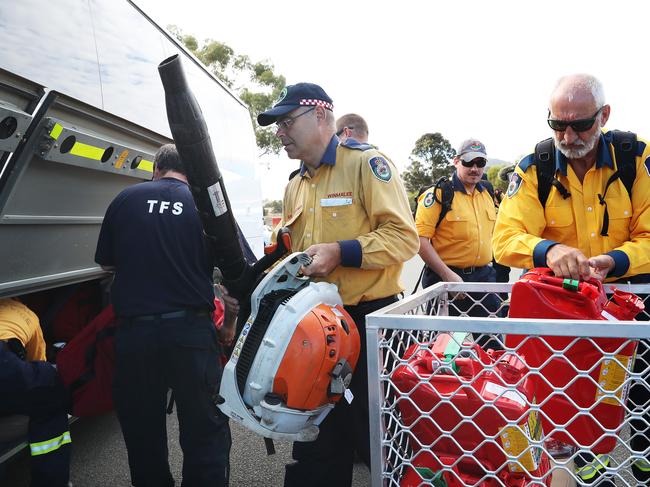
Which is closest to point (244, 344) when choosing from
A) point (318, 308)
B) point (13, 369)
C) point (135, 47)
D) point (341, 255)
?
point (318, 308)

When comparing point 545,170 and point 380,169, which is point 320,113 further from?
point 545,170

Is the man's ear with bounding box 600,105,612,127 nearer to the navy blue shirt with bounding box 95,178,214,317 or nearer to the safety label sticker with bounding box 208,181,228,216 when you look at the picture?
the safety label sticker with bounding box 208,181,228,216

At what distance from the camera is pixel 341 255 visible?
2.08 metres

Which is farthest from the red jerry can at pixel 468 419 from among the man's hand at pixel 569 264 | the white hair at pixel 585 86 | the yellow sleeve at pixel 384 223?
the white hair at pixel 585 86

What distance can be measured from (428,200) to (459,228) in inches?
13.5

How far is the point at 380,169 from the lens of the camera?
2.22 meters

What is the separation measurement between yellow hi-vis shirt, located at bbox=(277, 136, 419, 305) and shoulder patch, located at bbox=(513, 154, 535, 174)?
0.57 meters

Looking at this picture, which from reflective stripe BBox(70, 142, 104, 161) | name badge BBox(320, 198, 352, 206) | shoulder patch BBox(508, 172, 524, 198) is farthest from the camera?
reflective stripe BBox(70, 142, 104, 161)

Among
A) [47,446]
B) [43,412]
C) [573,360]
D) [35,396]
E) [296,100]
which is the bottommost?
[47,446]

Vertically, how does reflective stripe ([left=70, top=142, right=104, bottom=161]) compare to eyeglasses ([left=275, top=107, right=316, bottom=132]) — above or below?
below

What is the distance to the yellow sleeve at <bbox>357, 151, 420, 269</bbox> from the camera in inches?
83.1

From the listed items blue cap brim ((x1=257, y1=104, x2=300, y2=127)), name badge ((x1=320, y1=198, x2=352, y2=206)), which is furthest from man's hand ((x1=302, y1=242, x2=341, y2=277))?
blue cap brim ((x1=257, y1=104, x2=300, y2=127))

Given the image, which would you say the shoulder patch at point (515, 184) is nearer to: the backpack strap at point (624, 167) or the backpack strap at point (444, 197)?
the backpack strap at point (624, 167)

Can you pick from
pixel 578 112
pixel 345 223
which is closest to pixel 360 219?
pixel 345 223
